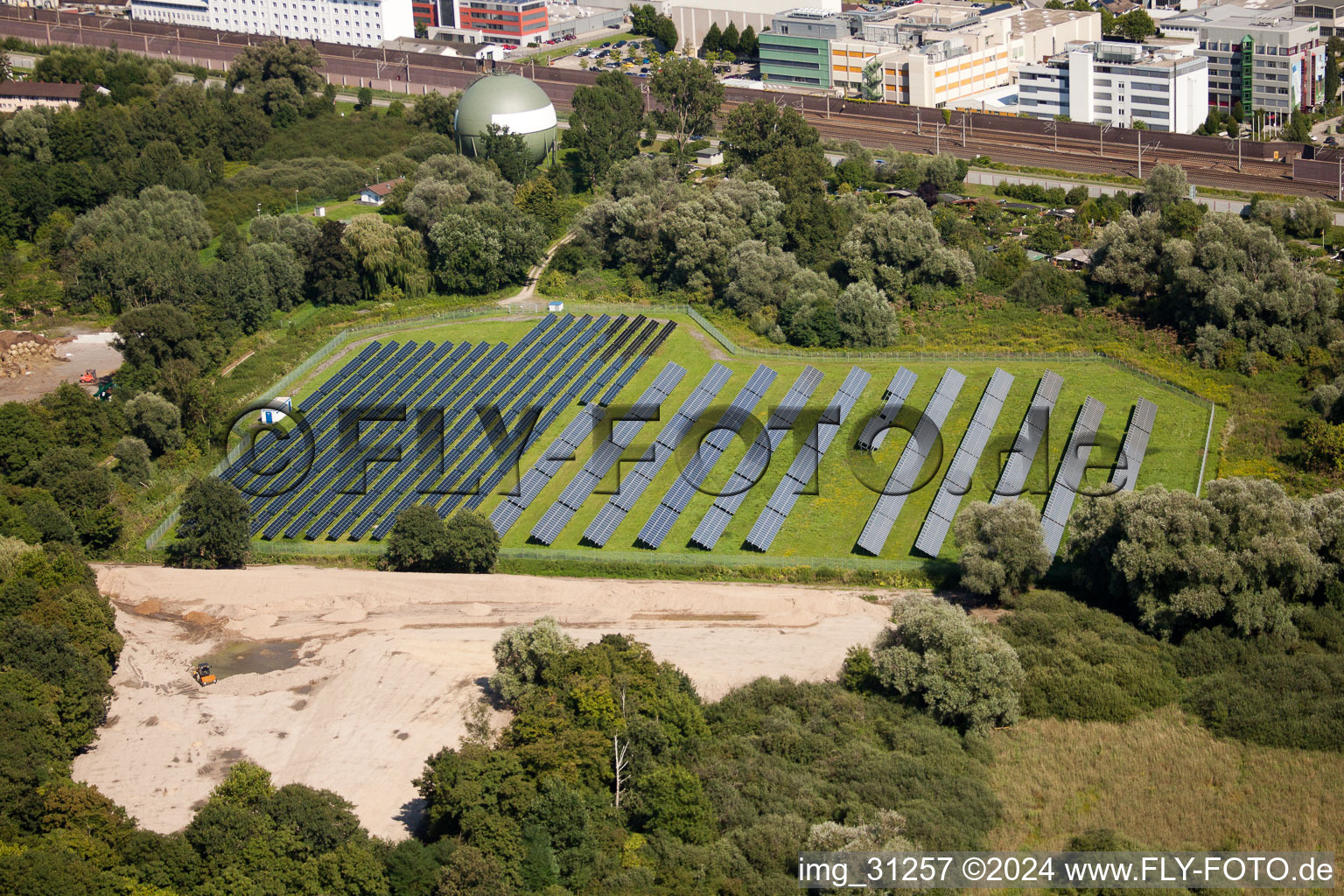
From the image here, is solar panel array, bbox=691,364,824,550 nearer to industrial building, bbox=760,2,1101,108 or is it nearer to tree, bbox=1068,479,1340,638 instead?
tree, bbox=1068,479,1340,638

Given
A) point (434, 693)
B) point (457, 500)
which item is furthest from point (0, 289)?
point (434, 693)

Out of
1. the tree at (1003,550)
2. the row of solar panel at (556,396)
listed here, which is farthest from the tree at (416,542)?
the tree at (1003,550)

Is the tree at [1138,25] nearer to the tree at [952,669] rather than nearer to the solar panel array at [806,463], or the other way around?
the solar panel array at [806,463]

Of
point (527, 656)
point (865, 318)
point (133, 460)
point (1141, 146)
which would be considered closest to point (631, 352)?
point (865, 318)

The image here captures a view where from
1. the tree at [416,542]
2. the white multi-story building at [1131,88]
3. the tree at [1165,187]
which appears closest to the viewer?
the tree at [416,542]

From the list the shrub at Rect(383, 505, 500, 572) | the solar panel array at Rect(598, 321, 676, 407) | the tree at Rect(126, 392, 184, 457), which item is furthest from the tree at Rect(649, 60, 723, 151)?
the shrub at Rect(383, 505, 500, 572)

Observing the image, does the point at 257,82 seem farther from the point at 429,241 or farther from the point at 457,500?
the point at 457,500
